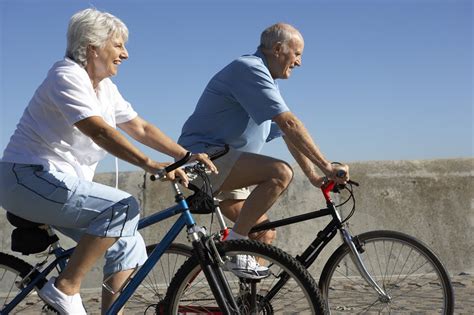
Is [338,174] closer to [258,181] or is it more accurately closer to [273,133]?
[258,181]

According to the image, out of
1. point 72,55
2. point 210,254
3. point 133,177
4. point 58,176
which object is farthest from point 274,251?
point 133,177

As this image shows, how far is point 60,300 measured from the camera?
12.6ft

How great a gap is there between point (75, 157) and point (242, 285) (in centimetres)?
112

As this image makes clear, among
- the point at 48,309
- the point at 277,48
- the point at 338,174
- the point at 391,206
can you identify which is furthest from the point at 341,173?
the point at 391,206

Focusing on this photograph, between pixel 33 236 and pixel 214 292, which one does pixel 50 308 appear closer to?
pixel 33 236

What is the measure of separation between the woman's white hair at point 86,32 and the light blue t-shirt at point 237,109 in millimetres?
997

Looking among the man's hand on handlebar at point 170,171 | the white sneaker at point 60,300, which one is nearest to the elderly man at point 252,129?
the man's hand on handlebar at point 170,171

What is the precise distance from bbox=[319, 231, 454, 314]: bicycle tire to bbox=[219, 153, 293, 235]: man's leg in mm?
532

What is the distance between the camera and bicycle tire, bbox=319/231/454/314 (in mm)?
4824

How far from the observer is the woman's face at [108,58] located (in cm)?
396

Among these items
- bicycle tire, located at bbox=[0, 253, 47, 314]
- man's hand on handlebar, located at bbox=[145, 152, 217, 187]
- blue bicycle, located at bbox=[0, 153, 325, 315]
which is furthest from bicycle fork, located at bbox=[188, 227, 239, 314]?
bicycle tire, located at bbox=[0, 253, 47, 314]

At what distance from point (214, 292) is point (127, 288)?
0.43 metres

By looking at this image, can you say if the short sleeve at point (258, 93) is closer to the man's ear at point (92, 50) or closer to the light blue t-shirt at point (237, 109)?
the light blue t-shirt at point (237, 109)

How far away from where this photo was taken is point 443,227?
24.3 ft
